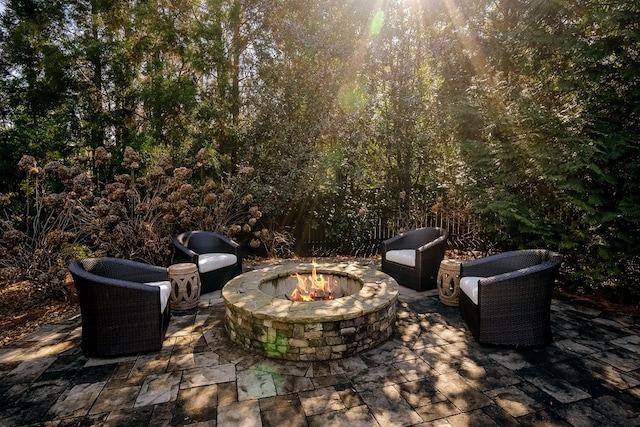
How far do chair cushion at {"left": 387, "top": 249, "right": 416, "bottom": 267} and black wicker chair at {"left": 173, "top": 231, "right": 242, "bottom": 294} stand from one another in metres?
2.48

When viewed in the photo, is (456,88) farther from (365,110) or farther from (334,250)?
(334,250)

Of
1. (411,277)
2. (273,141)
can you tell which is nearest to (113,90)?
(273,141)

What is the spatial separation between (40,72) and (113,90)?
2.47 m

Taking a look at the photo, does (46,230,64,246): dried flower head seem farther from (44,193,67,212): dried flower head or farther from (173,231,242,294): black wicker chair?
(173,231,242,294): black wicker chair

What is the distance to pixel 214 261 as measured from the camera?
5273 millimetres

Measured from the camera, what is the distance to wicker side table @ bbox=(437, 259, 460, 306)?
4621 mm

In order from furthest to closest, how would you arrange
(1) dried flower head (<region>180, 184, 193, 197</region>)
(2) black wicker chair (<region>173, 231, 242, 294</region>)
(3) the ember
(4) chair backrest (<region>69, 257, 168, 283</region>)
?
1. (1) dried flower head (<region>180, 184, 193, 197</region>)
2. (2) black wicker chair (<region>173, 231, 242, 294</region>)
3. (3) the ember
4. (4) chair backrest (<region>69, 257, 168, 283</region>)

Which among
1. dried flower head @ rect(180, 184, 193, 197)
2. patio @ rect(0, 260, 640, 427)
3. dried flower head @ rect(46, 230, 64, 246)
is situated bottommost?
patio @ rect(0, 260, 640, 427)

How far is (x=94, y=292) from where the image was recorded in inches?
128

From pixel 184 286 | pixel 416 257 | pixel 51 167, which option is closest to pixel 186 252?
pixel 184 286

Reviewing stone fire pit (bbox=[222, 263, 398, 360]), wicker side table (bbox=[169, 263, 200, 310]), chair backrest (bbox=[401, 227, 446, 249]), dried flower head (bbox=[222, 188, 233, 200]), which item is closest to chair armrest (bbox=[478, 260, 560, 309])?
stone fire pit (bbox=[222, 263, 398, 360])

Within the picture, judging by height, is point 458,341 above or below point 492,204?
below

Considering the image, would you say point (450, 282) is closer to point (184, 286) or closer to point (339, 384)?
point (339, 384)

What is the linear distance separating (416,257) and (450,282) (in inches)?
27.0
